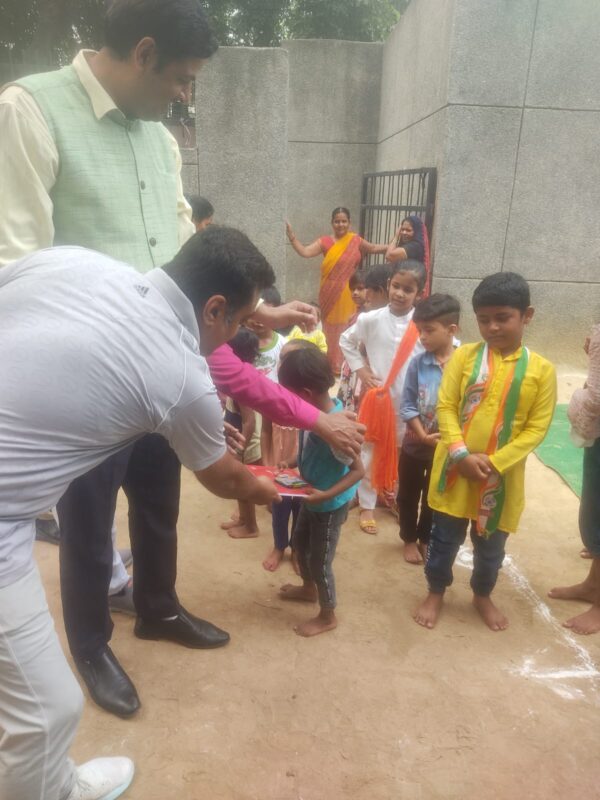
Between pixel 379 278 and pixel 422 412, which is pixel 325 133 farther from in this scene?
pixel 422 412

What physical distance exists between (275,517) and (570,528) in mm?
1717

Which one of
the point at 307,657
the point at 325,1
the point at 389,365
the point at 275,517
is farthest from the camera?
the point at 325,1

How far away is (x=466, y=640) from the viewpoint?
2.55 meters

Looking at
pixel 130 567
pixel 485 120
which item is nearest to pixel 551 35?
pixel 485 120

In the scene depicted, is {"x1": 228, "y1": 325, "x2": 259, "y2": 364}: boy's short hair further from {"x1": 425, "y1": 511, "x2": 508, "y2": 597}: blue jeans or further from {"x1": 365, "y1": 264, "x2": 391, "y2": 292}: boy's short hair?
{"x1": 425, "y1": 511, "x2": 508, "y2": 597}: blue jeans

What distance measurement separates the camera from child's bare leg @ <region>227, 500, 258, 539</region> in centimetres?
333

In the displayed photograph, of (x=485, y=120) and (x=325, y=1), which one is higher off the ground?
(x=325, y=1)

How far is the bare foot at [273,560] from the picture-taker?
3029mm

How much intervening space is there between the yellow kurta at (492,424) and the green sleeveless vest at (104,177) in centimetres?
126

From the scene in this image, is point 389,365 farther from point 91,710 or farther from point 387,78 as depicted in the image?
point 387,78

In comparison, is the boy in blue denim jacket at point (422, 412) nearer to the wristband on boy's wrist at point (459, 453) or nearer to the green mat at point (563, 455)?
the wristband on boy's wrist at point (459, 453)

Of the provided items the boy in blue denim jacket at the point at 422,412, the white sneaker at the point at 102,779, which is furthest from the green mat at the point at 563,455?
the white sneaker at the point at 102,779

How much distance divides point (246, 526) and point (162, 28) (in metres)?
2.41

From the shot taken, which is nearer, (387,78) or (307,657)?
(307,657)
